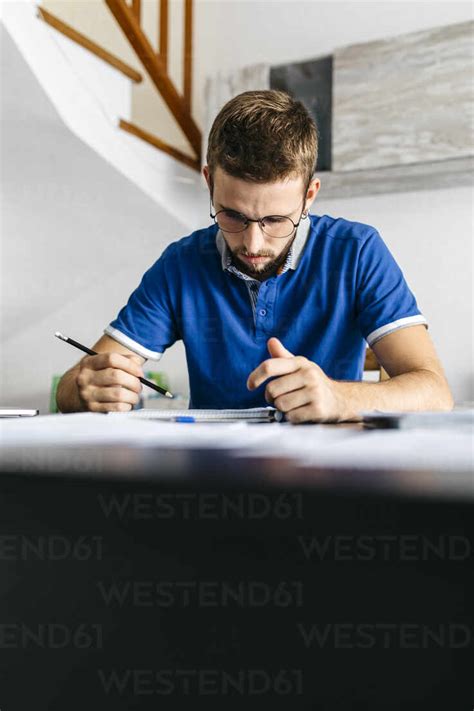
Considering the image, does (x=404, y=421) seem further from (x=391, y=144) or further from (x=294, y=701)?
(x=391, y=144)

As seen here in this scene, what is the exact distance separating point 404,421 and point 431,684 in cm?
30

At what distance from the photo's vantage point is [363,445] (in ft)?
1.85

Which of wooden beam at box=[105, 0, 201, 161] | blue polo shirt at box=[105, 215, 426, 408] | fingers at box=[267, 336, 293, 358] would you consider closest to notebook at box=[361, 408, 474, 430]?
fingers at box=[267, 336, 293, 358]

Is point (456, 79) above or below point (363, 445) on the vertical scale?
above

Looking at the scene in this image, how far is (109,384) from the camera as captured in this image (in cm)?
105

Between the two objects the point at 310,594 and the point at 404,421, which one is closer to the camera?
the point at 310,594

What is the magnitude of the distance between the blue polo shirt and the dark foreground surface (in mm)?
834

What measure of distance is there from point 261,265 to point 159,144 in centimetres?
169

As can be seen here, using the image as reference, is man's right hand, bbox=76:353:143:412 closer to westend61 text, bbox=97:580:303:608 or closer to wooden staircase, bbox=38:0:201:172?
westend61 text, bbox=97:580:303:608

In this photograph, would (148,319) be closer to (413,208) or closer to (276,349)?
(276,349)

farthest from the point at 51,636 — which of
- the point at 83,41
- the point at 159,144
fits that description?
the point at 159,144

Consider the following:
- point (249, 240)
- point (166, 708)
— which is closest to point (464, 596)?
point (166, 708)

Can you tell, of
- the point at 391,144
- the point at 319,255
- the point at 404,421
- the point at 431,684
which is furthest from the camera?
the point at 391,144

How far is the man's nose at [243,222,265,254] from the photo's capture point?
48.3 inches
